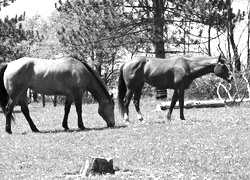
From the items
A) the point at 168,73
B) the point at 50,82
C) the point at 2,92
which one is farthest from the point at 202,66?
the point at 2,92

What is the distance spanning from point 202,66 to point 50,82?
5.04m

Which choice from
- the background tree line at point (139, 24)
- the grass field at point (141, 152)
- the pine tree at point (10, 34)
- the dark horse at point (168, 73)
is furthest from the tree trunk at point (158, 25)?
the grass field at point (141, 152)

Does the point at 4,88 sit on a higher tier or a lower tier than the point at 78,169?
higher

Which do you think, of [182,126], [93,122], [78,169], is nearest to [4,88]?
[93,122]

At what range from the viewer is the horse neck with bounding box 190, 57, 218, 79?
16.4m

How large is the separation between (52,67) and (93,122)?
140 inches

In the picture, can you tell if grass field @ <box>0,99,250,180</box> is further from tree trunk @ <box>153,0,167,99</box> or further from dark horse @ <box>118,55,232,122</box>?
tree trunk @ <box>153,0,167,99</box>

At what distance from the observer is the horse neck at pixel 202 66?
16.4 meters

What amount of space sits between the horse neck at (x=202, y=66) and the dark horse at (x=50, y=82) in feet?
10.0

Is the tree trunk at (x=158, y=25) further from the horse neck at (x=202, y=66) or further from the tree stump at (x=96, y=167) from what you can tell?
the tree stump at (x=96, y=167)

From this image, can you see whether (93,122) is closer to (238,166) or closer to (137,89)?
(137,89)

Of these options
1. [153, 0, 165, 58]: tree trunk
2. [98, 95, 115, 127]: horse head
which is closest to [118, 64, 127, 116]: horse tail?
[98, 95, 115, 127]: horse head

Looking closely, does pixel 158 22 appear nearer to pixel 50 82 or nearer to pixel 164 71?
pixel 164 71

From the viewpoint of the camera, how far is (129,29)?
32.1 m
